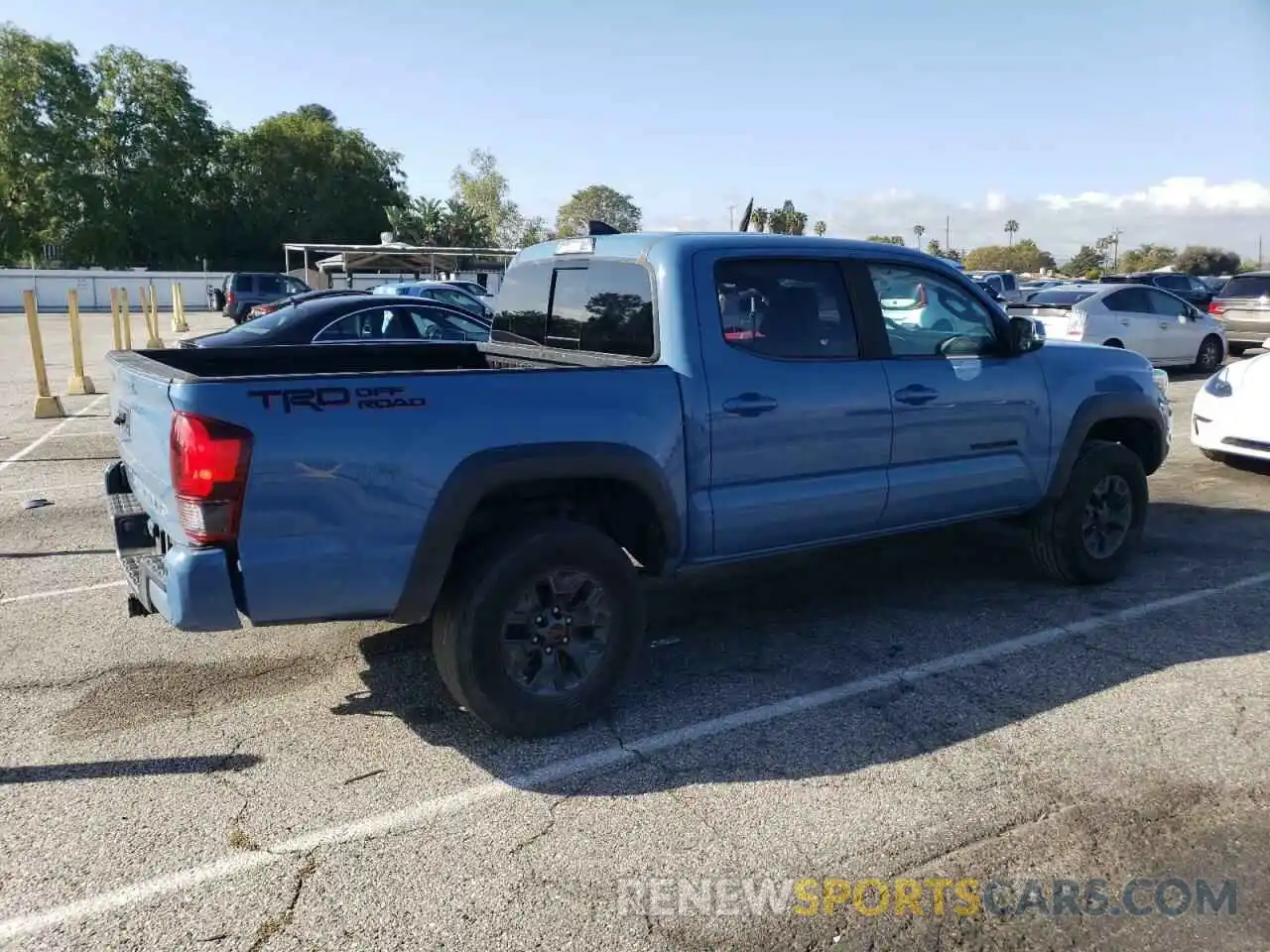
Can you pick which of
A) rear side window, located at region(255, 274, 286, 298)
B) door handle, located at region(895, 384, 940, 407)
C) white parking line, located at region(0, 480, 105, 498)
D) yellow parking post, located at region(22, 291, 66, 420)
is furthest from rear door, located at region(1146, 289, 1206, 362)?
rear side window, located at region(255, 274, 286, 298)

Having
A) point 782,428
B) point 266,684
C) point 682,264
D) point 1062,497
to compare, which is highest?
point 682,264

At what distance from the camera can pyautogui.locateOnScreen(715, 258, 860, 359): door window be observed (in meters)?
4.48

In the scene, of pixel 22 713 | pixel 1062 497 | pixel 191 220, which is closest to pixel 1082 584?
pixel 1062 497

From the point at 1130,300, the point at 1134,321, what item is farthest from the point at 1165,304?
the point at 1134,321

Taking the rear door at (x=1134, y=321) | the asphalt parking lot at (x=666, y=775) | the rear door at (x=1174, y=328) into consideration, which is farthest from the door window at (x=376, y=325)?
the rear door at (x=1174, y=328)

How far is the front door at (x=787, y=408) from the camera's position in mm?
4363

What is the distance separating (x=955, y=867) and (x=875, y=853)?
24cm

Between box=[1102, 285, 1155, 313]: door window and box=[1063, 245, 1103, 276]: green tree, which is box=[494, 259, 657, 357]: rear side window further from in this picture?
box=[1063, 245, 1103, 276]: green tree

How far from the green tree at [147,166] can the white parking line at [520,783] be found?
70.5 meters

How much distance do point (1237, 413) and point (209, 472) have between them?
862cm

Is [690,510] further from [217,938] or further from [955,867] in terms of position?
[217,938]

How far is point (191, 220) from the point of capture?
222ft

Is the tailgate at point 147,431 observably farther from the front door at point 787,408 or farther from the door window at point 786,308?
the door window at point 786,308

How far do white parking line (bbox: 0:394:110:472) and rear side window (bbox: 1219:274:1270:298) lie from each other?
19799mm
